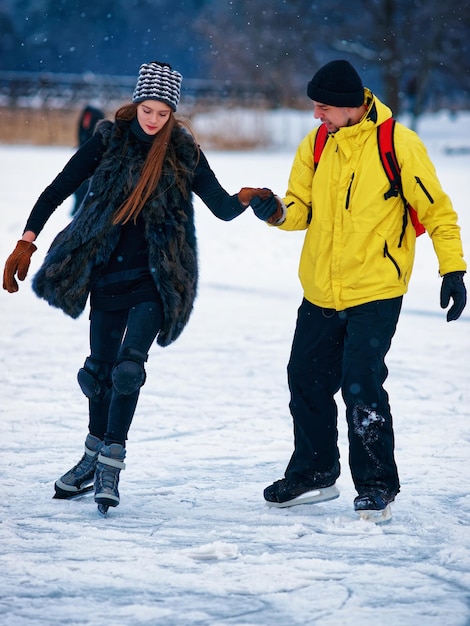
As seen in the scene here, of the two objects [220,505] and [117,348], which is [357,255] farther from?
[220,505]

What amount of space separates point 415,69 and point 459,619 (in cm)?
2569

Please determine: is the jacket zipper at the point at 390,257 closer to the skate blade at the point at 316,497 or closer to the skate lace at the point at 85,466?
the skate blade at the point at 316,497

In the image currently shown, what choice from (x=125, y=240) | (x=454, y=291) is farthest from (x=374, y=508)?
(x=125, y=240)

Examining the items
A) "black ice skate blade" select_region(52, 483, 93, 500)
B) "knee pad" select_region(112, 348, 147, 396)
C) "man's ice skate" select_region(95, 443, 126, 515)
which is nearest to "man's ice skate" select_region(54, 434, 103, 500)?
"black ice skate blade" select_region(52, 483, 93, 500)

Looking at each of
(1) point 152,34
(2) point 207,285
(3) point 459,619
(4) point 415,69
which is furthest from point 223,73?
(3) point 459,619

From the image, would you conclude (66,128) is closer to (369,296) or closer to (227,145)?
(227,145)

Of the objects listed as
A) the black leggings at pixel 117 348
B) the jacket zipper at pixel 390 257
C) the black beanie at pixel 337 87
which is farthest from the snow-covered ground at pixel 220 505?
the black beanie at pixel 337 87

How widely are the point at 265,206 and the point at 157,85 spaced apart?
593mm

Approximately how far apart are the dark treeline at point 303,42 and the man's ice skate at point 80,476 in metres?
22.4

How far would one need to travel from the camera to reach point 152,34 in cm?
5788

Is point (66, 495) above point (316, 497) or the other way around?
the other way around

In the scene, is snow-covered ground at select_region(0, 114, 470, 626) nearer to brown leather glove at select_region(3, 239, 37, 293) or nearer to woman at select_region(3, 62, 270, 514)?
woman at select_region(3, 62, 270, 514)

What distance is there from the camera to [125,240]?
3963 mm

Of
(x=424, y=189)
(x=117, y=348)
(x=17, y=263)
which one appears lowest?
(x=117, y=348)
